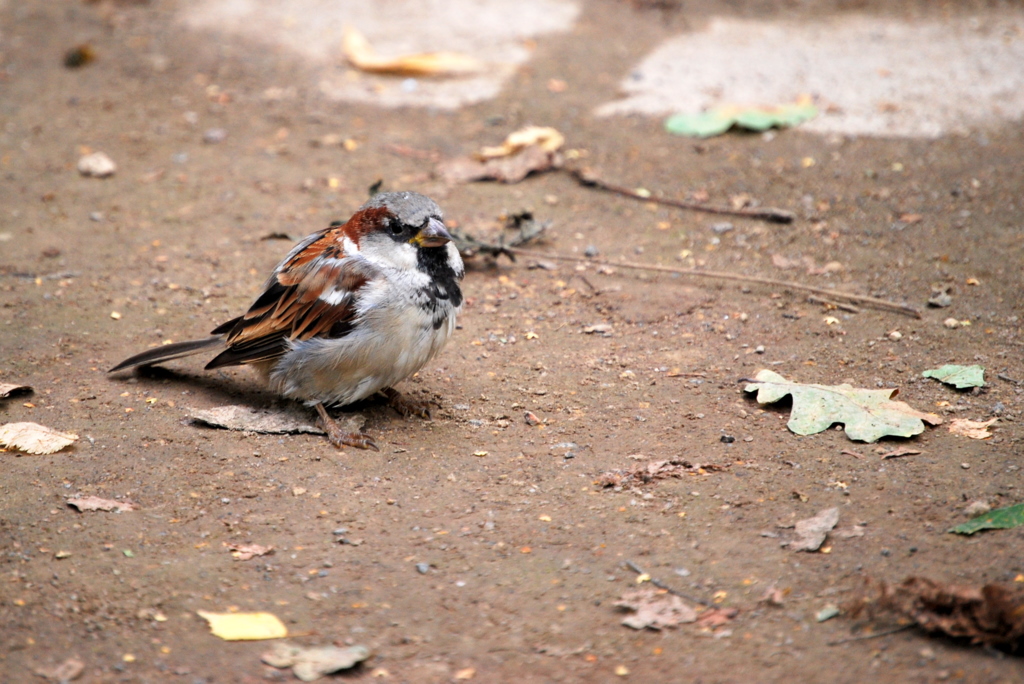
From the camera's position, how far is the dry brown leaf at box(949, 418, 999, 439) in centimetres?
377

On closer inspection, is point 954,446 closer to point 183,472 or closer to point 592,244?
point 592,244

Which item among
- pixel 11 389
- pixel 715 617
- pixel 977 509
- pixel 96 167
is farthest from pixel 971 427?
pixel 96 167

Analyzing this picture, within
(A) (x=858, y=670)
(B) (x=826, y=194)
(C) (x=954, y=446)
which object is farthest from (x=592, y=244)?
(A) (x=858, y=670)

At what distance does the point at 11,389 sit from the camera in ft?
13.7

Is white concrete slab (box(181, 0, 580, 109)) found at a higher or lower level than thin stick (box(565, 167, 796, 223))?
higher

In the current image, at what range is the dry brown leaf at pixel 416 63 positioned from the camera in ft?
25.3

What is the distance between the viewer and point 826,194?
603 centimetres

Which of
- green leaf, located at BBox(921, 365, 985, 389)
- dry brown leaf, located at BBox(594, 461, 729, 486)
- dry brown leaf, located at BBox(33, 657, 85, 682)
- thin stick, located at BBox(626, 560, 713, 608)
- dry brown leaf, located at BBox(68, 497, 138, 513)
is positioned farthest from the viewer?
green leaf, located at BBox(921, 365, 985, 389)

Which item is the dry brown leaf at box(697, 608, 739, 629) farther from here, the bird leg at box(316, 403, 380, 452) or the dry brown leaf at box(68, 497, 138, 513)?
the dry brown leaf at box(68, 497, 138, 513)

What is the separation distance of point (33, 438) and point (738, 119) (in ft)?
16.2

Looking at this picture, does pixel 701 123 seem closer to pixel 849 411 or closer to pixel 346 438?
pixel 849 411

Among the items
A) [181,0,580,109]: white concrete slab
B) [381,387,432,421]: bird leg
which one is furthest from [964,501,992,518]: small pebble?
[181,0,580,109]: white concrete slab

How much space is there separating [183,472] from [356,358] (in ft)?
2.67

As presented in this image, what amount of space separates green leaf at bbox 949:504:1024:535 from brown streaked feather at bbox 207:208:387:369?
2.41 m
